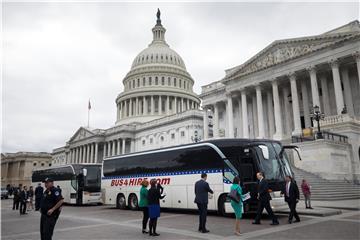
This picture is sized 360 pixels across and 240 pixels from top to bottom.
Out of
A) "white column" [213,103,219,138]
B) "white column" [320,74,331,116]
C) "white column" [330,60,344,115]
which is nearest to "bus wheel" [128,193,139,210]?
"white column" [330,60,344,115]

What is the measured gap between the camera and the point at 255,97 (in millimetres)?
48562

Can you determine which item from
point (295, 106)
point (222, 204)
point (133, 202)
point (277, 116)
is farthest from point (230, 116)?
point (222, 204)

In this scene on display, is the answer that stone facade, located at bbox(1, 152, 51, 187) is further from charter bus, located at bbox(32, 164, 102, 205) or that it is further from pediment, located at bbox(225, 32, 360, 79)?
pediment, located at bbox(225, 32, 360, 79)

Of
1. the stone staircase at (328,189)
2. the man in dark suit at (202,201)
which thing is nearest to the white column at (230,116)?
the stone staircase at (328,189)

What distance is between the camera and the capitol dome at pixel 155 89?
93375 mm

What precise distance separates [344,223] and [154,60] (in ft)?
308

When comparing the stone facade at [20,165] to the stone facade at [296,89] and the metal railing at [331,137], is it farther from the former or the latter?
the metal railing at [331,137]

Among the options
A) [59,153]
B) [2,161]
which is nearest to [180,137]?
[59,153]

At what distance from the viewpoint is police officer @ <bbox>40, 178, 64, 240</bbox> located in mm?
7691

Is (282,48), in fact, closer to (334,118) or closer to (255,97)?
(255,97)

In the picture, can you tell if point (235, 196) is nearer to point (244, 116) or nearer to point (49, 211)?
point (49, 211)

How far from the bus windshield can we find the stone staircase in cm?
911

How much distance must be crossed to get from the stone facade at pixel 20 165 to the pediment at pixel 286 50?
107m

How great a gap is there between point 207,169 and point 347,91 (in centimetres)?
2968
